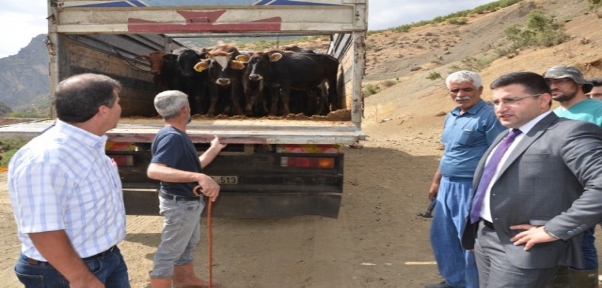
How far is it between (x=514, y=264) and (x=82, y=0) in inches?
179

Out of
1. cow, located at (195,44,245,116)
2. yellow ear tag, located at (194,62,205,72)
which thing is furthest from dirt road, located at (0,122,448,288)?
yellow ear tag, located at (194,62,205,72)

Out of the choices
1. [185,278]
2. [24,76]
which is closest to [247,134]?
[185,278]

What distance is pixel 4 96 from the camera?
112 meters

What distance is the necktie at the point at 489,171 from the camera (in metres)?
2.52

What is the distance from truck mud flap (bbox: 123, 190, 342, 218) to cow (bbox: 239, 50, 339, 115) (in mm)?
2887

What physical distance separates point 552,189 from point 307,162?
248 centimetres

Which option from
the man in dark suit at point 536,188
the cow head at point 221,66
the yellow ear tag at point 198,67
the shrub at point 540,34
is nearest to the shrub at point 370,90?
the shrub at point 540,34

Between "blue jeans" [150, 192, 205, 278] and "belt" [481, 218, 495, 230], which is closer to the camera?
"belt" [481, 218, 495, 230]

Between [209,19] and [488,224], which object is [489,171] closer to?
[488,224]

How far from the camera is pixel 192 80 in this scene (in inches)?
291

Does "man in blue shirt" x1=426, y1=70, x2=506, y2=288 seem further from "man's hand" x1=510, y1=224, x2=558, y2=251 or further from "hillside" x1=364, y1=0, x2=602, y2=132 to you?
"hillside" x1=364, y1=0, x2=602, y2=132

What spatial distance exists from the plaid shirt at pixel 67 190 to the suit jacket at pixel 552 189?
1868mm

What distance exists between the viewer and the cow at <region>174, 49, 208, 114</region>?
7.23 meters

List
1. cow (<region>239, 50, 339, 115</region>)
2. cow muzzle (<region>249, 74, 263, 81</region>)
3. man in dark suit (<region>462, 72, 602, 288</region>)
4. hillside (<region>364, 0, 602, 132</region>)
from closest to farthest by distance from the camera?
man in dark suit (<region>462, 72, 602, 288</region>) → cow muzzle (<region>249, 74, 263, 81</region>) → cow (<region>239, 50, 339, 115</region>) → hillside (<region>364, 0, 602, 132</region>)
